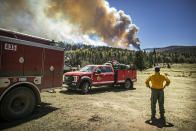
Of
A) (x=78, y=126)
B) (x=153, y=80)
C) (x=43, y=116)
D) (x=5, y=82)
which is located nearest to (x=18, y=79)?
(x=5, y=82)

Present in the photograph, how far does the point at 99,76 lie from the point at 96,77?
12.6 inches

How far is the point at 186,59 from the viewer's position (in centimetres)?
16312

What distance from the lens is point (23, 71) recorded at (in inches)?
189

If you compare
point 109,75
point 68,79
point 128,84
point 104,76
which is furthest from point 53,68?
point 128,84

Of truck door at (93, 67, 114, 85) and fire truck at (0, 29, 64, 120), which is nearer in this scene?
fire truck at (0, 29, 64, 120)

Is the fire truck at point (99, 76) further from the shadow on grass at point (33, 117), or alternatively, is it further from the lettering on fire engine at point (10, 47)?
the lettering on fire engine at point (10, 47)

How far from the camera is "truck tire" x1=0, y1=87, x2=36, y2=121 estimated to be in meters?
4.32

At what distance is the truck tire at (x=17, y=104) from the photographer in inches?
170

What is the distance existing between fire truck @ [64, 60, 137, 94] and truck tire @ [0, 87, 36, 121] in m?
4.29

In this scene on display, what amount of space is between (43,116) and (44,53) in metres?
2.47

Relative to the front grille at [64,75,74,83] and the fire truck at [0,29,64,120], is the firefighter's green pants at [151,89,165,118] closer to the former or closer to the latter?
the fire truck at [0,29,64,120]

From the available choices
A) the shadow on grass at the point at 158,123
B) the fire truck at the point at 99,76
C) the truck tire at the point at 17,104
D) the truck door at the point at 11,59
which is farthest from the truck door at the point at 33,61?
the shadow on grass at the point at 158,123

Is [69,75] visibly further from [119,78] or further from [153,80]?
[153,80]

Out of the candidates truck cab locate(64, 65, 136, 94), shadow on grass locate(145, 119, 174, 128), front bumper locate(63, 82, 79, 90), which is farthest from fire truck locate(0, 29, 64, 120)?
shadow on grass locate(145, 119, 174, 128)
